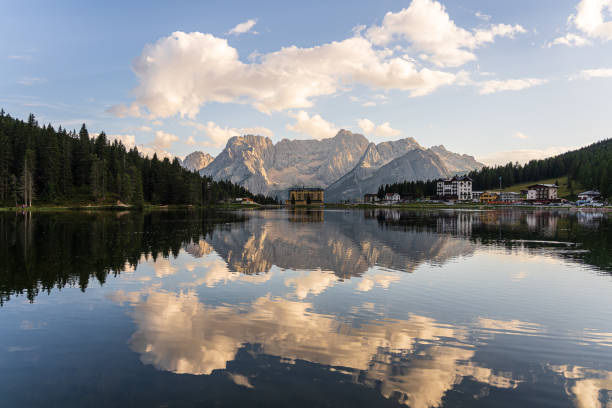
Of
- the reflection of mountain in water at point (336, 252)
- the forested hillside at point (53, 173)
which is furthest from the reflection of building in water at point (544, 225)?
the forested hillside at point (53, 173)

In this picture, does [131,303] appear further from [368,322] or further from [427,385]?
[427,385]

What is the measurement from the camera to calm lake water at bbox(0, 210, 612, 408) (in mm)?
11008

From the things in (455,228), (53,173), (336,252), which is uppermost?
(53,173)

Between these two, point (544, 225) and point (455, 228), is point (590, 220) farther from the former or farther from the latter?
point (455, 228)

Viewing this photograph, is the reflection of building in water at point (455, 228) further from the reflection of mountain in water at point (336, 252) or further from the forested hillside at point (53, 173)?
the forested hillside at point (53, 173)

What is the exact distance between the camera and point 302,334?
15.8 metres

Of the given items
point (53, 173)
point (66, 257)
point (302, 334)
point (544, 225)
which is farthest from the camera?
point (53, 173)

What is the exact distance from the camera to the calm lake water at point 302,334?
1101cm

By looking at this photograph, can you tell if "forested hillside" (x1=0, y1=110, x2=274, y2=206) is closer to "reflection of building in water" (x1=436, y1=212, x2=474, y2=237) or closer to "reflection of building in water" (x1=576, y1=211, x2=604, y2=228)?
"reflection of building in water" (x1=436, y1=212, x2=474, y2=237)

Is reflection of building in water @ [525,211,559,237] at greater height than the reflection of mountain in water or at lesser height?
greater


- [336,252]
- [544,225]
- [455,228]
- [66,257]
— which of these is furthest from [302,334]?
[544,225]

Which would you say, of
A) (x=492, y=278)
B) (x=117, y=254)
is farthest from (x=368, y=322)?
(x=117, y=254)

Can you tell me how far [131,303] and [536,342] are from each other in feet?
67.3

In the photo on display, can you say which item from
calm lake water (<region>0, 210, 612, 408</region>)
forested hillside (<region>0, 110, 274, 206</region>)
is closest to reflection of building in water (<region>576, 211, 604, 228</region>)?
calm lake water (<region>0, 210, 612, 408</region>)
